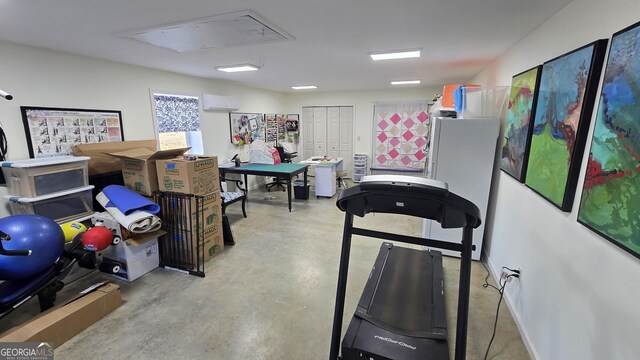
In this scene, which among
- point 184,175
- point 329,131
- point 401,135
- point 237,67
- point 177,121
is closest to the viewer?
point 184,175

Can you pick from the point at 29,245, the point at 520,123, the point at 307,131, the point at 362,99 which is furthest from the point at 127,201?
the point at 362,99

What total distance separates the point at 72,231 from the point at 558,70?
4180 millimetres

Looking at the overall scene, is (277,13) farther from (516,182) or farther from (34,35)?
(516,182)

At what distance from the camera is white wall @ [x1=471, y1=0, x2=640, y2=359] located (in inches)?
46.4

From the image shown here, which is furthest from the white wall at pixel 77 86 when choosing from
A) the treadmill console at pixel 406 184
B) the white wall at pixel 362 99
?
the treadmill console at pixel 406 184

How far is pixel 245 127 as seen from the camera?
6160 millimetres

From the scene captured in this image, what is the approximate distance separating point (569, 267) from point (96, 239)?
3.57 m

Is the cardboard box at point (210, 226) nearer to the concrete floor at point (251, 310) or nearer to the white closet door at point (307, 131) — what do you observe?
the concrete floor at point (251, 310)

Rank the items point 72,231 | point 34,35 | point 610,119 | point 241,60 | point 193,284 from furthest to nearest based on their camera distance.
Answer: point 241,60
point 193,284
point 72,231
point 34,35
point 610,119

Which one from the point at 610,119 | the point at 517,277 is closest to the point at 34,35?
the point at 610,119

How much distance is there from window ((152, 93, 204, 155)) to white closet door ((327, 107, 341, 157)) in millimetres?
3737

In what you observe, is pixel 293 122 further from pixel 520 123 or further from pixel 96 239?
pixel 520 123

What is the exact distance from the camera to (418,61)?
3650 mm

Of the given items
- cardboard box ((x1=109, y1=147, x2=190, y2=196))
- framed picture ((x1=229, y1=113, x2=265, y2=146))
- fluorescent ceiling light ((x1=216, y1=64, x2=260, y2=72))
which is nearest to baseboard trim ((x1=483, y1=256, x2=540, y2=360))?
cardboard box ((x1=109, y1=147, x2=190, y2=196))
